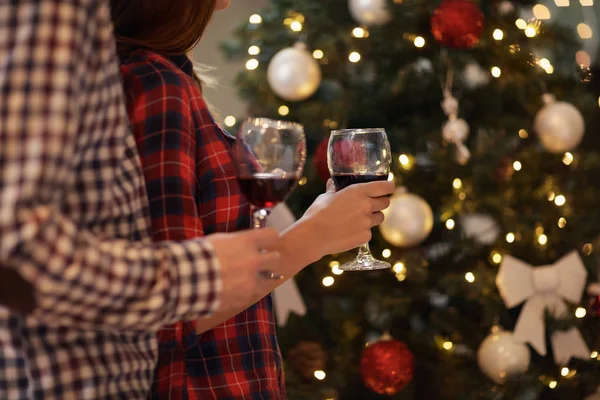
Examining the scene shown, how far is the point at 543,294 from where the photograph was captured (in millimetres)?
2754

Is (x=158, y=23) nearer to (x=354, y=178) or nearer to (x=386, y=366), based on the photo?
(x=354, y=178)

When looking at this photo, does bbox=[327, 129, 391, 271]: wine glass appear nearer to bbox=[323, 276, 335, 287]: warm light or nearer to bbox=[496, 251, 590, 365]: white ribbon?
bbox=[323, 276, 335, 287]: warm light

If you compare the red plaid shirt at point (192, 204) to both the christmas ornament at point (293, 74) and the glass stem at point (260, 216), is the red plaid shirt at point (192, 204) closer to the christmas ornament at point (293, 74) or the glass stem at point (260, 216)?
the glass stem at point (260, 216)

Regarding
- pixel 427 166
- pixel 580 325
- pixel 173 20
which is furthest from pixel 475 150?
pixel 173 20

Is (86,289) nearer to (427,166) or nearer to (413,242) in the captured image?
(413,242)

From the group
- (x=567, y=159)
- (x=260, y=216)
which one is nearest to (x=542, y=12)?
(x=567, y=159)

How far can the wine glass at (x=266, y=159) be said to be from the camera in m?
0.93

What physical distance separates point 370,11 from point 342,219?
162 cm

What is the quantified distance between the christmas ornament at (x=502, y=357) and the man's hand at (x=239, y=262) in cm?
194

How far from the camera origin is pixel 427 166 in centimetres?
266

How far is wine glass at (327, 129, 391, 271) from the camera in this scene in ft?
4.25

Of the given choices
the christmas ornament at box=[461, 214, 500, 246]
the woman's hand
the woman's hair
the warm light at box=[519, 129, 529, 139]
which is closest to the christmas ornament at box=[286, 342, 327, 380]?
the christmas ornament at box=[461, 214, 500, 246]

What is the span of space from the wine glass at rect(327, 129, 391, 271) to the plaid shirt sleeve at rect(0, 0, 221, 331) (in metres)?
0.59

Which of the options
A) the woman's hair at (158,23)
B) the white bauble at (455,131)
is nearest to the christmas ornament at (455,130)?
the white bauble at (455,131)
